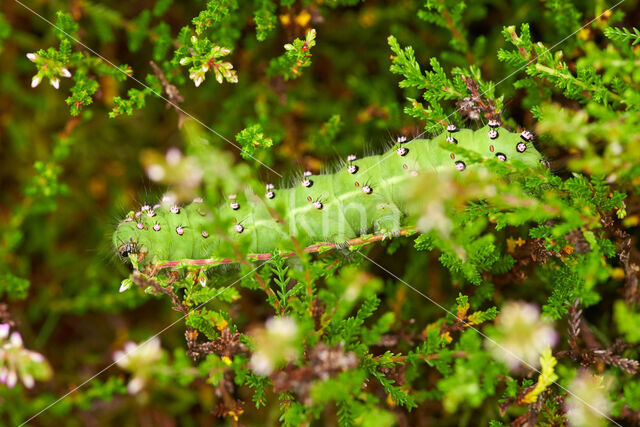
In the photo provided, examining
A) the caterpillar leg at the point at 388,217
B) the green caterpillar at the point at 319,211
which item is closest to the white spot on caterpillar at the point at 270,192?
the green caterpillar at the point at 319,211

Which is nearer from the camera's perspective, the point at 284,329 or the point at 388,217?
the point at 284,329

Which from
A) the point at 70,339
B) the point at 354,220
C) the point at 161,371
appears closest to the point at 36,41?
the point at 70,339

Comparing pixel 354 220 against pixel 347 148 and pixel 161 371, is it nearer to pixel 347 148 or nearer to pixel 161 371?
pixel 347 148

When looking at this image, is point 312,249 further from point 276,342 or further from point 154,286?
point 276,342

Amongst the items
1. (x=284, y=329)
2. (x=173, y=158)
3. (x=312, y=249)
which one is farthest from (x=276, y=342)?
(x=173, y=158)

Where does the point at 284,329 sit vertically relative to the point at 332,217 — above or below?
above

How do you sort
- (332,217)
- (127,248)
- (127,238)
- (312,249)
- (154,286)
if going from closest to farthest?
(154,286)
(312,249)
(332,217)
(127,248)
(127,238)
